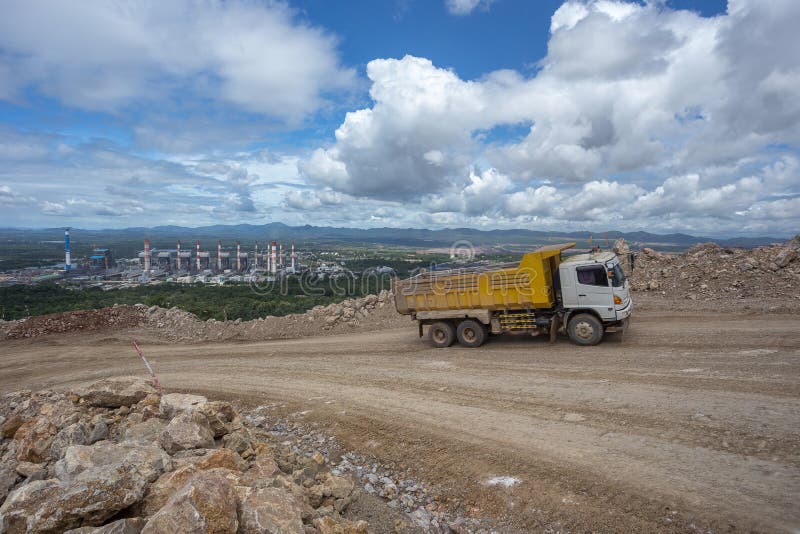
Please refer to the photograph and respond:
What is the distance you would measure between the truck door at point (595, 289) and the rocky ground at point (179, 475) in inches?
317

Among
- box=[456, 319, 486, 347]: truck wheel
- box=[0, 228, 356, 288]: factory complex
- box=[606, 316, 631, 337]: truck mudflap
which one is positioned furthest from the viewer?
box=[0, 228, 356, 288]: factory complex

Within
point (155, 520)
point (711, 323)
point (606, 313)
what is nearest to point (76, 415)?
point (155, 520)

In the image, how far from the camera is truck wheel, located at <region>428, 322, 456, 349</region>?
1293 cm

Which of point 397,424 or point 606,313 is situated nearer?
point 397,424

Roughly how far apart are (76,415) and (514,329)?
1042cm

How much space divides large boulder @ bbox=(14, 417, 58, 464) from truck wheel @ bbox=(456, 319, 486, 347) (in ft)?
31.9

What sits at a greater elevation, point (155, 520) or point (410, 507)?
point (155, 520)

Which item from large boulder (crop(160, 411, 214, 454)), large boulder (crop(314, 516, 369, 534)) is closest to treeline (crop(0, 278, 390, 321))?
large boulder (crop(160, 411, 214, 454))

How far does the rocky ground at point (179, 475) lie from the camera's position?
360cm

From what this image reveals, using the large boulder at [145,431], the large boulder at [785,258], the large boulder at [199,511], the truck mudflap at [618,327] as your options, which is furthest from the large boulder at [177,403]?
the large boulder at [785,258]

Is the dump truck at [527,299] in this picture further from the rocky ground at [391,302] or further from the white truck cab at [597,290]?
the rocky ground at [391,302]

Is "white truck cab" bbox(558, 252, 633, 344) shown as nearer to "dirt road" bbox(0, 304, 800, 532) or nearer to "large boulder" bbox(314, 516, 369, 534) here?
"dirt road" bbox(0, 304, 800, 532)

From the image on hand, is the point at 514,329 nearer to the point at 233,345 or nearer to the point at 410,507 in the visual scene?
the point at 410,507

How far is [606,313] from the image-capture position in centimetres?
1130
